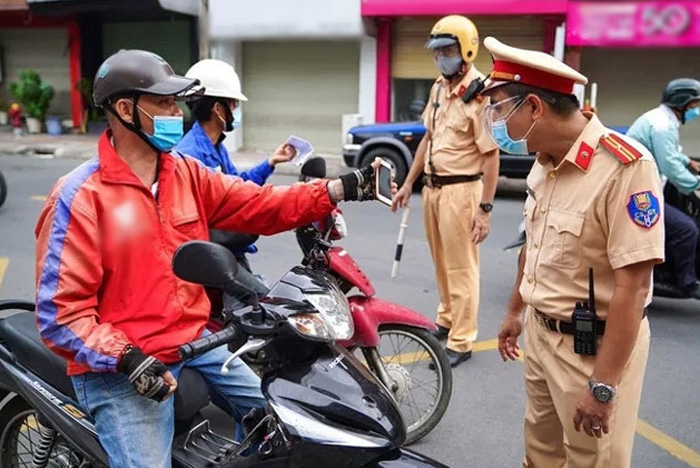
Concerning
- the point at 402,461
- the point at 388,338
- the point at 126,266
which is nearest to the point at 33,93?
the point at 388,338

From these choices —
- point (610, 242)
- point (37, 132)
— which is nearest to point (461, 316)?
point (610, 242)

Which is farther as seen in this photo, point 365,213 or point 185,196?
point 365,213

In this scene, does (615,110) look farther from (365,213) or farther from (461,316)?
(461,316)

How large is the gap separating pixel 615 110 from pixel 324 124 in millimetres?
6478

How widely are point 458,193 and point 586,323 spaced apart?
2.35 metres

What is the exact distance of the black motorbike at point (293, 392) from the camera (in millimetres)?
1959

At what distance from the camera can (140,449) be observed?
230 cm

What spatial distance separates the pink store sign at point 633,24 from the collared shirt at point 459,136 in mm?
9098

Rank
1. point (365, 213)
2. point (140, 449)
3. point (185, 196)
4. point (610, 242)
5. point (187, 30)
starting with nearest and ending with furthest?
point (610, 242), point (140, 449), point (185, 196), point (365, 213), point (187, 30)

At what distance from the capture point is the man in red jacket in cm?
215

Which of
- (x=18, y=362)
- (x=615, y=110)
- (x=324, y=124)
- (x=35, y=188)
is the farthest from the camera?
(x=324, y=124)

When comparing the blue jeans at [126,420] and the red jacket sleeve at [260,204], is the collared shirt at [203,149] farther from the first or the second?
the blue jeans at [126,420]

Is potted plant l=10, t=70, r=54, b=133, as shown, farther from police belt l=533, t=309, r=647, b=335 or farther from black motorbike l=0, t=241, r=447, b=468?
police belt l=533, t=309, r=647, b=335

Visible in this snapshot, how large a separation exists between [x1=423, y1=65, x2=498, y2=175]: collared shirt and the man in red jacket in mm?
2349
